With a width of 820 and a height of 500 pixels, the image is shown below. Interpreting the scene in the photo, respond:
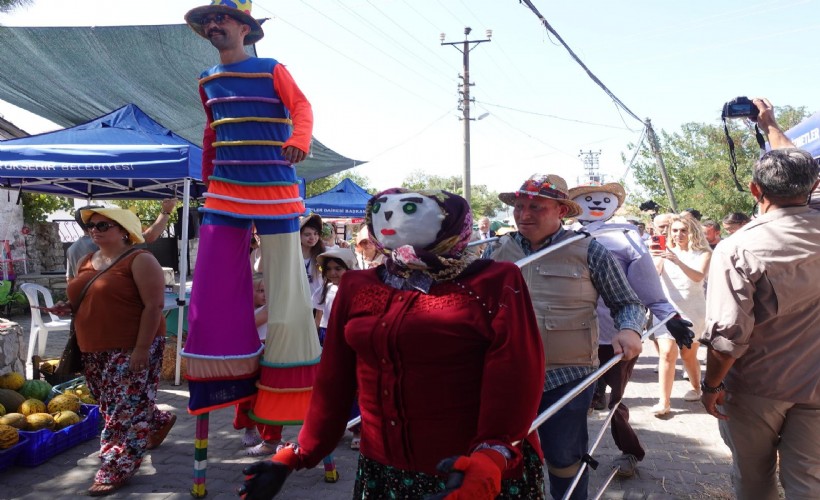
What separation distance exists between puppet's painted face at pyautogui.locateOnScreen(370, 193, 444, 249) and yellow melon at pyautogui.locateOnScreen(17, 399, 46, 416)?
3914mm

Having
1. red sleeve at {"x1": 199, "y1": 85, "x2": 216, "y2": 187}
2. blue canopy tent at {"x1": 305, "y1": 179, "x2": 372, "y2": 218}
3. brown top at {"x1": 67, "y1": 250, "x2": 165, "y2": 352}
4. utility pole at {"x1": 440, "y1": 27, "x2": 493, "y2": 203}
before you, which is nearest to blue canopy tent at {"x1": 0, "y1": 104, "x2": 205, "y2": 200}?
brown top at {"x1": 67, "y1": 250, "x2": 165, "y2": 352}

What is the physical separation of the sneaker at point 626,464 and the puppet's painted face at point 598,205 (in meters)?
1.57

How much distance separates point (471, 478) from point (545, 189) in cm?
175

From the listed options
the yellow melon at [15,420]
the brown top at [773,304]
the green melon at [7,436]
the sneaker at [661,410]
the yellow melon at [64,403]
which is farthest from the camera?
the sneaker at [661,410]

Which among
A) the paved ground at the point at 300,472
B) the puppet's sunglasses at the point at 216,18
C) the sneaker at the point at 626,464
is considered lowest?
the paved ground at the point at 300,472

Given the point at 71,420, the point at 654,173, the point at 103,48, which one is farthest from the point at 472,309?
→ the point at 654,173

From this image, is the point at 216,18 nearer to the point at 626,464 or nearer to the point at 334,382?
the point at 334,382

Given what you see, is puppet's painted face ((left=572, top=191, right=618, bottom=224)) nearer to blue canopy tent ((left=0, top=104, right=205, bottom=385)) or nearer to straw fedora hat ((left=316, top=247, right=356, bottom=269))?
straw fedora hat ((left=316, top=247, right=356, bottom=269))

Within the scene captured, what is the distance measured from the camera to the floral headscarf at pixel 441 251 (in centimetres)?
171

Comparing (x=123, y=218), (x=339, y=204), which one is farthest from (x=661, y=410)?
(x=339, y=204)

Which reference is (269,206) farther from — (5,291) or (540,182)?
(5,291)

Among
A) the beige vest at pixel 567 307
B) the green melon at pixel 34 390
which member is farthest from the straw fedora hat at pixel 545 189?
the green melon at pixel 34 390

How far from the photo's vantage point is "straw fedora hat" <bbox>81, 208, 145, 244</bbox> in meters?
3.81

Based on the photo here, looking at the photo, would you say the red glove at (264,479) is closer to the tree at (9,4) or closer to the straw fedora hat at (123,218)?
the straw fedora hat at (123,218)
